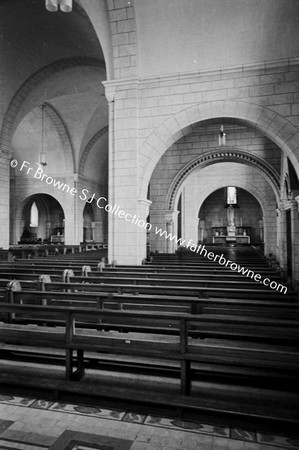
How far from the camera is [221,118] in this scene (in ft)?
24.2

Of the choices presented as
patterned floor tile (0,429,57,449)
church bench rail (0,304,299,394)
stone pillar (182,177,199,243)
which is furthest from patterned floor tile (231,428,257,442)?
stone pillar (182,177,199,243)

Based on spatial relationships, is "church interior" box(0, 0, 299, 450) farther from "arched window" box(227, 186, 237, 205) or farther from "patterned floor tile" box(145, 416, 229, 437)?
"arched window" box(227, 186, 237, 205)

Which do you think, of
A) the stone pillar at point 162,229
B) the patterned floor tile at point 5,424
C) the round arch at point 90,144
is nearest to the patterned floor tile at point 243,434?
the patterned floor tile at point 5,424

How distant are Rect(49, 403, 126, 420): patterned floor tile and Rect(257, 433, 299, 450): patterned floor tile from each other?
0.96 metres

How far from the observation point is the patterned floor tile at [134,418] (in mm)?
2342

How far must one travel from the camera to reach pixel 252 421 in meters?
2.23

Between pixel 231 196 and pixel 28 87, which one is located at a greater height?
pixel 28 87

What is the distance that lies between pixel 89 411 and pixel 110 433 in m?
0.32

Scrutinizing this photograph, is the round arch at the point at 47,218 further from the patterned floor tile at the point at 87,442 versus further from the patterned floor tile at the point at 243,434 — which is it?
the patterned floor tile at the point at 243,434

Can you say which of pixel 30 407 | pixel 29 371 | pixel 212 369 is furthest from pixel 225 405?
pixel 29 371

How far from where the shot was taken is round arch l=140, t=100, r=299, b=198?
6.79 meters

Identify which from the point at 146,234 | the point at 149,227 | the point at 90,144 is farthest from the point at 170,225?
the point at 90,144

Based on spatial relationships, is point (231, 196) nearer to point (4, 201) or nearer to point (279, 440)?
point (4, 201)

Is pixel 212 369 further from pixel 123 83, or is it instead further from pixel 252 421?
pixel 123 83
